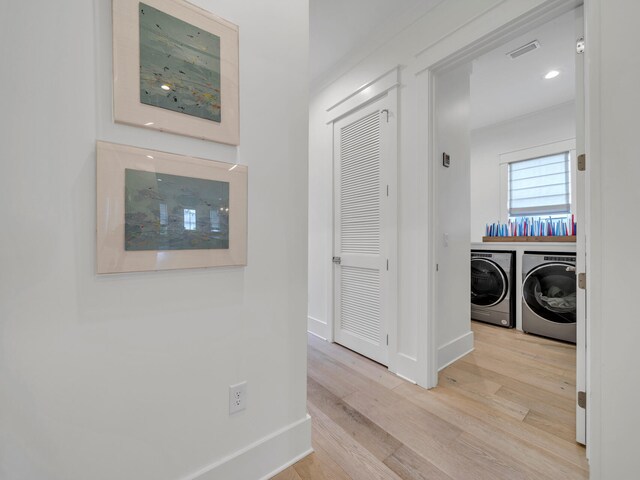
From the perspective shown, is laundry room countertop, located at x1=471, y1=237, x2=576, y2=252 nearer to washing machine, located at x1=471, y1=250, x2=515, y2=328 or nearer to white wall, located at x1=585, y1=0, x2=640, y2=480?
washing machine, located at x1=471, y1=250, x2=515, y2=328

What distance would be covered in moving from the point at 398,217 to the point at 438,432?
1.41m

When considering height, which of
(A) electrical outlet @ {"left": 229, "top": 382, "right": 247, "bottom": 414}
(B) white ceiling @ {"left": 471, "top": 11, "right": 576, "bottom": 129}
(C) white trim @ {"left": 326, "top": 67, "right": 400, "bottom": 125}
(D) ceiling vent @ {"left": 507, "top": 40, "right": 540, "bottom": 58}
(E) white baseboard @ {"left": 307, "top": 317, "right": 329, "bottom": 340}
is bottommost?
(E) white baseboard @ {"left": 307, "top": 317, "right": 329, "bottom": 340}

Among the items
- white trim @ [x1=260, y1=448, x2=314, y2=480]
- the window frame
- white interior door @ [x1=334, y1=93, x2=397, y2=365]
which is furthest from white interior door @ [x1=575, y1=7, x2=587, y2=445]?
the window frame

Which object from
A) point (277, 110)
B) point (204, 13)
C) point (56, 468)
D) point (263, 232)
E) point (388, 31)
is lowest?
point (56, 468)

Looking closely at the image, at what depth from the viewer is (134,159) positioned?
0.94 meters

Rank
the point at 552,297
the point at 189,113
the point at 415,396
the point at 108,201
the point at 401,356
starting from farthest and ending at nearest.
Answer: the point at 552,297 < the point at 401,356 < the point at 415,396 < the point at 189,113 < the point at 108,201

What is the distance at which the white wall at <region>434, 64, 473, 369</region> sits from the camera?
2.24 meters

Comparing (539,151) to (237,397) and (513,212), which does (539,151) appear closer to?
(513,212)

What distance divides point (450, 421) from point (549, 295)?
6.89 ft

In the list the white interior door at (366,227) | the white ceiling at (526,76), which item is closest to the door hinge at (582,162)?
the white interior door at (366,227)

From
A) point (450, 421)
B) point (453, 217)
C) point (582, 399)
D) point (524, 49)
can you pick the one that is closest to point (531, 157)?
point (524, 49)

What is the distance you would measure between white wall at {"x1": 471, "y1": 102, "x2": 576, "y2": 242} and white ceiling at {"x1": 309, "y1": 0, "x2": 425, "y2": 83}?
9.42 ft

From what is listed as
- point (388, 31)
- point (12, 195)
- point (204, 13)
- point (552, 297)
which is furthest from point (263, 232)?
point (552, 297)

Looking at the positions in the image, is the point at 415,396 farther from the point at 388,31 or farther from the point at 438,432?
the point at 388,31
